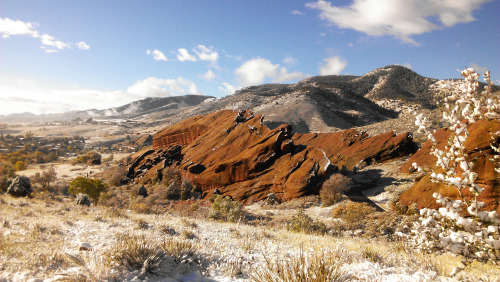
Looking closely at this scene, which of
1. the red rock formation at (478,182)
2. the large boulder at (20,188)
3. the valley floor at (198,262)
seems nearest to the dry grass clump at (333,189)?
the red rock formation at (478,182)

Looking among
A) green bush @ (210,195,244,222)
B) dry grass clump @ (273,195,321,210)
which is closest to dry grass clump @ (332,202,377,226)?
dry grass clump @ (273,195,321,210)

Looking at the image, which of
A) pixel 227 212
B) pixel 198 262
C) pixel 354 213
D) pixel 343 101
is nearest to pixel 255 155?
pixel 227 212

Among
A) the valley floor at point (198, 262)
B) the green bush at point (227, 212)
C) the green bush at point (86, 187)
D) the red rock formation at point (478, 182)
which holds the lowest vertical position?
the green bush at point (86, 187)

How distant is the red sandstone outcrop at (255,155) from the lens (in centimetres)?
1794

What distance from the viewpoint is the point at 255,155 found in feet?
65.4

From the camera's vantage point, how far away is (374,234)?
9.83m

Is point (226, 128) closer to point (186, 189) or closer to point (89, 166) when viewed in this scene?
point (186, 189)

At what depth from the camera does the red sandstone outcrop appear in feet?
58.9

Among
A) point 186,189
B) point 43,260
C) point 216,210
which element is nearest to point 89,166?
point 186,189

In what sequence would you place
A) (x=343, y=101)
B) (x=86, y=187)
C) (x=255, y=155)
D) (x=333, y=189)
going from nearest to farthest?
(x=333, y=189), (x=86, y=187), (x=255, y=155), (x=343, y=101)

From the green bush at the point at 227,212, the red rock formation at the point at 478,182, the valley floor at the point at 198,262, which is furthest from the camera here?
the green bush at the point at 227,212

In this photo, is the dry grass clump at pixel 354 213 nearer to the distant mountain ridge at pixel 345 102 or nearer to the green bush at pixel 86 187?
the green bush at pixel 86 187

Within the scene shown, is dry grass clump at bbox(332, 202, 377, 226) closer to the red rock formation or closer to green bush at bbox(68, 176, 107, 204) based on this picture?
the red rock formation

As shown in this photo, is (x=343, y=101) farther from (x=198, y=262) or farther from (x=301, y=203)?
(x=198, y=262)
